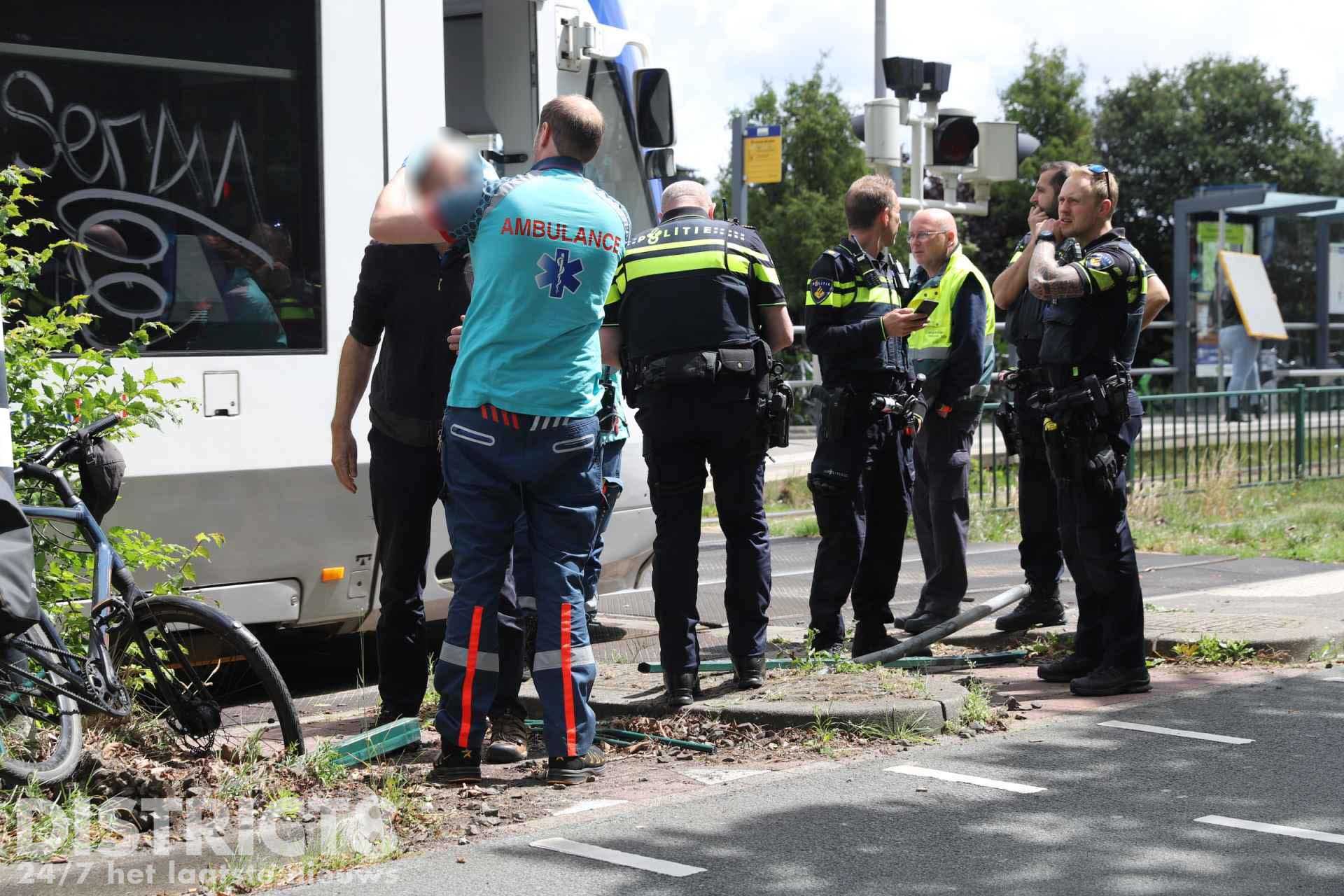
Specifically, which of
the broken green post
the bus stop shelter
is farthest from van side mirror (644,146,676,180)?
the bus stop shelter

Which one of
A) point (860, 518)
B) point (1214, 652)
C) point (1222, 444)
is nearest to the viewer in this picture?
point (860, 518)

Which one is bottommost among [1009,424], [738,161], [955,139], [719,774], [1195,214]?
[719,774]

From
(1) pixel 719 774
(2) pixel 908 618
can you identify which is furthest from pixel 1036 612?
(1) pixel 719 774

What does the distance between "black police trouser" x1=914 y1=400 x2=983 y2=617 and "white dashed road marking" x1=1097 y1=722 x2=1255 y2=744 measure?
1.86 m

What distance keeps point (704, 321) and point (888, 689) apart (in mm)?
1467

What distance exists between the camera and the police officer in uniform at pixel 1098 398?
6199 mm

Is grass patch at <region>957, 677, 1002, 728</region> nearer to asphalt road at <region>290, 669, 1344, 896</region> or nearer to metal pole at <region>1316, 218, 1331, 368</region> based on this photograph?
asphalt road at <region>290, 669, 1344, 896</region>

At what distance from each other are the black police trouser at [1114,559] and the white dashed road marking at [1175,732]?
58 centimetres

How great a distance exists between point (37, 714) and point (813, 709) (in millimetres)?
2487

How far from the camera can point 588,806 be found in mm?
4715

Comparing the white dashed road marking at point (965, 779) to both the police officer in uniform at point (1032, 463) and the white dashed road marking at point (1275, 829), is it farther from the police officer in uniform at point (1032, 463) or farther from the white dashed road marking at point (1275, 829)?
the police officer in uniform at point (1032, 463)

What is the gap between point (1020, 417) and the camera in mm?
7234

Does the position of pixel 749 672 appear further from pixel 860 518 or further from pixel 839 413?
pixel 839 413

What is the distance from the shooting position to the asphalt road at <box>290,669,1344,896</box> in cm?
395
